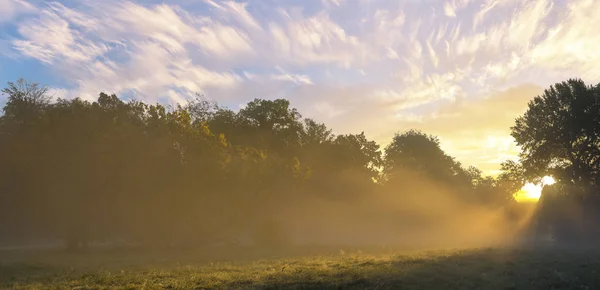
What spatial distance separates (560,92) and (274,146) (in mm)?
44163

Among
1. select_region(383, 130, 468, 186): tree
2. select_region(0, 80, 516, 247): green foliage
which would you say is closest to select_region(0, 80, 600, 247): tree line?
select_region(0, 80, 516, 247): green foliage

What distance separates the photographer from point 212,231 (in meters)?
57.3

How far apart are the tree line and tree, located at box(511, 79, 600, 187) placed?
0.45ft

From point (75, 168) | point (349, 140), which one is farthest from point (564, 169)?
point (75, 168)

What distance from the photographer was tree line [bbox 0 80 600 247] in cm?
4412

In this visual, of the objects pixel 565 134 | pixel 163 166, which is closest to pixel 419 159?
pixel 565 134

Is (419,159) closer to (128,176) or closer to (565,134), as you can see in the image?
(565,134)

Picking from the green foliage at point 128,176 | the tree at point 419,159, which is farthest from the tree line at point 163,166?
the tree at point 419,159

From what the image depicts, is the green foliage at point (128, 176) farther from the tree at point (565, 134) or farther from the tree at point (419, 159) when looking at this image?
the tree at point (419, 159)

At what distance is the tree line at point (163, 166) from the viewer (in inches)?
1737

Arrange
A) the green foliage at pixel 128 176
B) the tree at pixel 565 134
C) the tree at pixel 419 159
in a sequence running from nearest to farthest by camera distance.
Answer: the green foliage at pixel 128 176, the tree at pixel 565 134, the tree at pixel 419 159

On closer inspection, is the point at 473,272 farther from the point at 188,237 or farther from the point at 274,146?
the point at 274,146

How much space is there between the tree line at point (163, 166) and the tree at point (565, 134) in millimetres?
136

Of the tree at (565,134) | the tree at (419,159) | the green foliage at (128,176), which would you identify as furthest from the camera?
the tree at (419,159)
